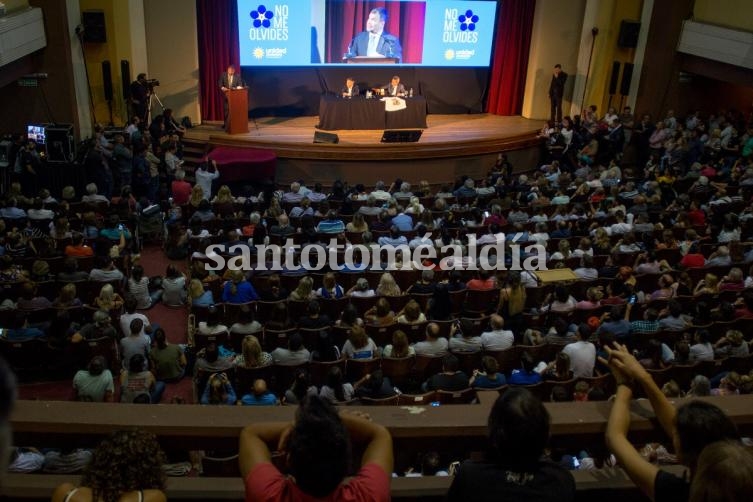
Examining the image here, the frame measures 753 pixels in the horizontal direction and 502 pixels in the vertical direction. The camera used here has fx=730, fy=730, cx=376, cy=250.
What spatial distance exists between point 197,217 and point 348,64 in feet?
22.4

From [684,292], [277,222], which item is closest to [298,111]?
[277,222]

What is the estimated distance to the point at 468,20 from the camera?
15.5m

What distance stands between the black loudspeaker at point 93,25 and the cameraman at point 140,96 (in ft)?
3.02

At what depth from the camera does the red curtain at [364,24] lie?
14.8 meters

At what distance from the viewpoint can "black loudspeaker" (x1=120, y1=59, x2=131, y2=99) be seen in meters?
13.2

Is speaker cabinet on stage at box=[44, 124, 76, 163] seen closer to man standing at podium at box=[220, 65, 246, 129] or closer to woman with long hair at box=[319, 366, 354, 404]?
man standing at podium at box=[220, 65, 246, 129]

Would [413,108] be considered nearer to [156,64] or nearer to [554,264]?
[156,64]

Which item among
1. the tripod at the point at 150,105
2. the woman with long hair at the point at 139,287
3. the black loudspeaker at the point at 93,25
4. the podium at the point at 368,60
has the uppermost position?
the black loudspeaker at the point at 93,25

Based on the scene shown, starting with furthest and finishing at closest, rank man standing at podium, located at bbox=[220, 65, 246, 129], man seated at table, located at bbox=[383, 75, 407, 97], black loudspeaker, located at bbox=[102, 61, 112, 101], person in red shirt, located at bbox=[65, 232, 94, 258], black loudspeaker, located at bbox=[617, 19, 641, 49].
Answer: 1. black loudspeaker, located at bbox=[617, 19, 641, 49]
2. man seated at table, located at bbox=[383, 75, 407, 97]
3. man standing at podium, located at bbox=[220, 65, 246, 129]
4. black loudspeaker, located at bbox=[102, 61, 112, 101]
5. person in red shirt, located at bbox=[65, 232, 94, 258]

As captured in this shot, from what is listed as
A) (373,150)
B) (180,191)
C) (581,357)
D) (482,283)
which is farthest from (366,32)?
(581,357)

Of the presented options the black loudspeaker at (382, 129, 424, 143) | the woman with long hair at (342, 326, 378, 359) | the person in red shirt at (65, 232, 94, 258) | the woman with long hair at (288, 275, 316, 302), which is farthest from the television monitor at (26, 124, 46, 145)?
the woman with long hair at (342, 326, 378, 359)

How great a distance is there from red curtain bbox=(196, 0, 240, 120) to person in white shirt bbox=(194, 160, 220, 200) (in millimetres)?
3300

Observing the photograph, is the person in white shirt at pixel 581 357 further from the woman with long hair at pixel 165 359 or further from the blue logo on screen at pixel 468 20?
the blue logo on screen at pixel 468 20

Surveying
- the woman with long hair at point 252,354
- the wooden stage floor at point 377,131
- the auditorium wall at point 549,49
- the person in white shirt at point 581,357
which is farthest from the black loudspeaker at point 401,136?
the woman with long hair at point 252,354
